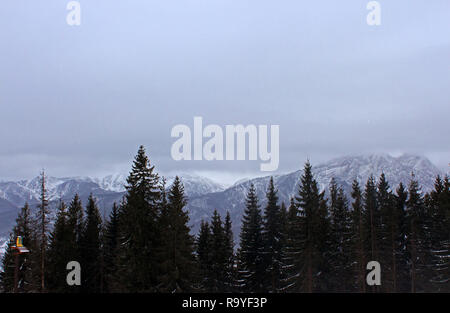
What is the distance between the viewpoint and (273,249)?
50.8 m

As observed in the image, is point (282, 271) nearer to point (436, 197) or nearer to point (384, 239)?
point (384, 239)

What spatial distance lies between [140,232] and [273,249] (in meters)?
20.5

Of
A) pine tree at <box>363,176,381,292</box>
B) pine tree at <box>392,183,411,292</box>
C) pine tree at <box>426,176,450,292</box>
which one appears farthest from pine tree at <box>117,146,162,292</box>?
pine tree at <box>426,176,450,292</box>

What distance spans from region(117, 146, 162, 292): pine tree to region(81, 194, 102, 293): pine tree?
11.2 m

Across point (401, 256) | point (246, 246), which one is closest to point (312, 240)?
point (246, 246)

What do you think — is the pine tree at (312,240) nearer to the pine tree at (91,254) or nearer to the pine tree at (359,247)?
the pine tree at (359,247)

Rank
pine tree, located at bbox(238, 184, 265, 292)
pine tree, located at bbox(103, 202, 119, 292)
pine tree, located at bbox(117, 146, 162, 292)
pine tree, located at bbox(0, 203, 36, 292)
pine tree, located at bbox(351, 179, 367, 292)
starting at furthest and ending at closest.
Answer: pine tree, located at bbox(238, 184, 265, 292), pine tree, located at bbox(103, 202, 119, 292), pine tree, located at bbox(351, 179, 367, 292), pine tree, located at bbox(0, 203, 36, 292), pine tree, located at bbox(117, 146, 162, 292)

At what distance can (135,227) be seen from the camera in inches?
1416

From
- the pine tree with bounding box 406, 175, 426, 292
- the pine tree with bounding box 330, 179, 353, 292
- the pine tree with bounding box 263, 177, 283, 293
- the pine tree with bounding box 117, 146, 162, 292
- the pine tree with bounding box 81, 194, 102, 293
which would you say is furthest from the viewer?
the pine tree with bounding box 263, 177, 283, 293

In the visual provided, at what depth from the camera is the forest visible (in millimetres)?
36812

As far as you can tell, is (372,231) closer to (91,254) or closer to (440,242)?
(440,242)

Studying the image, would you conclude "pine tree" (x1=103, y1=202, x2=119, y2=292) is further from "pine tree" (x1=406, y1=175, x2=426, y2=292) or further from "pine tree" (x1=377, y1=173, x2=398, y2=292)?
"pine tree" (x1=406, y1=175, x2=426, y2=292)
